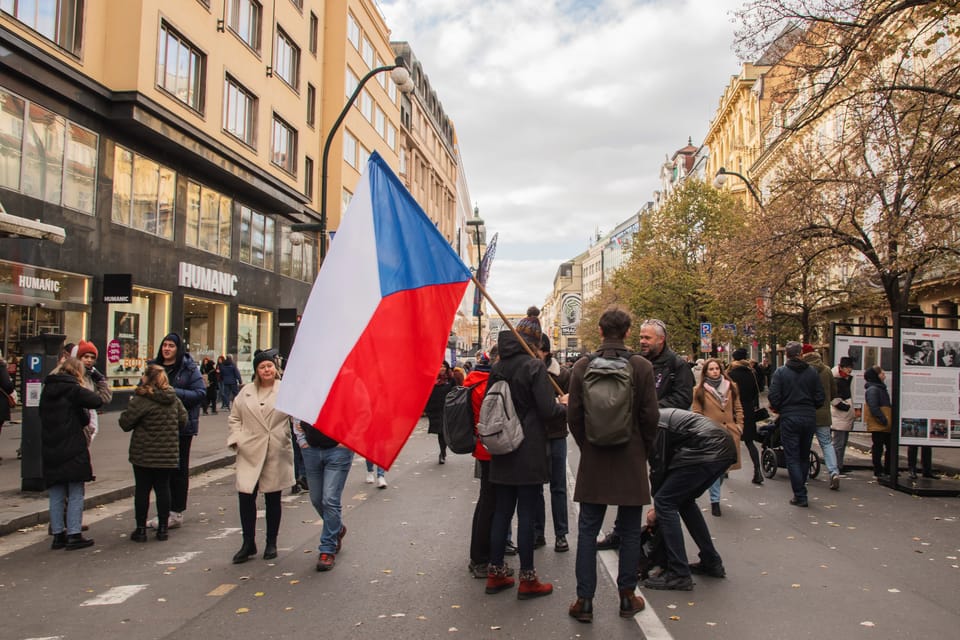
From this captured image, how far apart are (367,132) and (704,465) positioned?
39427mm

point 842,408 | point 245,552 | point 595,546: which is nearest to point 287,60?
point 842,408

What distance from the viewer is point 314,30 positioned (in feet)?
115

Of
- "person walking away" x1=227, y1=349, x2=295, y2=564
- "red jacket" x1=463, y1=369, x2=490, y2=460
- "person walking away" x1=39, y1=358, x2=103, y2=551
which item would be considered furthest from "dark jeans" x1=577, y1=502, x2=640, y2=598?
"person walking away" x1=39, y1=358, x2=103, y2=551

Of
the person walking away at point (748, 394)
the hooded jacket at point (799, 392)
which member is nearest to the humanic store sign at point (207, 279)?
the person walking away at point (748, 394)

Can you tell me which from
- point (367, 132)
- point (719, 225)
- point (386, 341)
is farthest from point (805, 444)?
point (367, 132)

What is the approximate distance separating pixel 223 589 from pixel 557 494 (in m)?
2.88

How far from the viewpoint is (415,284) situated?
5840 mm

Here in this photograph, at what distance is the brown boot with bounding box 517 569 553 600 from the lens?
533 centimetres

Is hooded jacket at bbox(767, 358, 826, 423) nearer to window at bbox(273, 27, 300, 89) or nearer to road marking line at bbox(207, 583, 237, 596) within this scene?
road marking line at bbox(207, 583, 237, 596)

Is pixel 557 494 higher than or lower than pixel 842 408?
lower

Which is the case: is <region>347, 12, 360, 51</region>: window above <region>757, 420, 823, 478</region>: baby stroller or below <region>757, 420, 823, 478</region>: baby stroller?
above

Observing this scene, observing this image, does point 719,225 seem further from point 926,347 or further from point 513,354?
point 513,354

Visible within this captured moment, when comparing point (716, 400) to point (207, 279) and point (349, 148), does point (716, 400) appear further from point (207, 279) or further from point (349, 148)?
point (349, 148)

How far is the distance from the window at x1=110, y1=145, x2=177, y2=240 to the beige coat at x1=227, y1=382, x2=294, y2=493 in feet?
51.7
